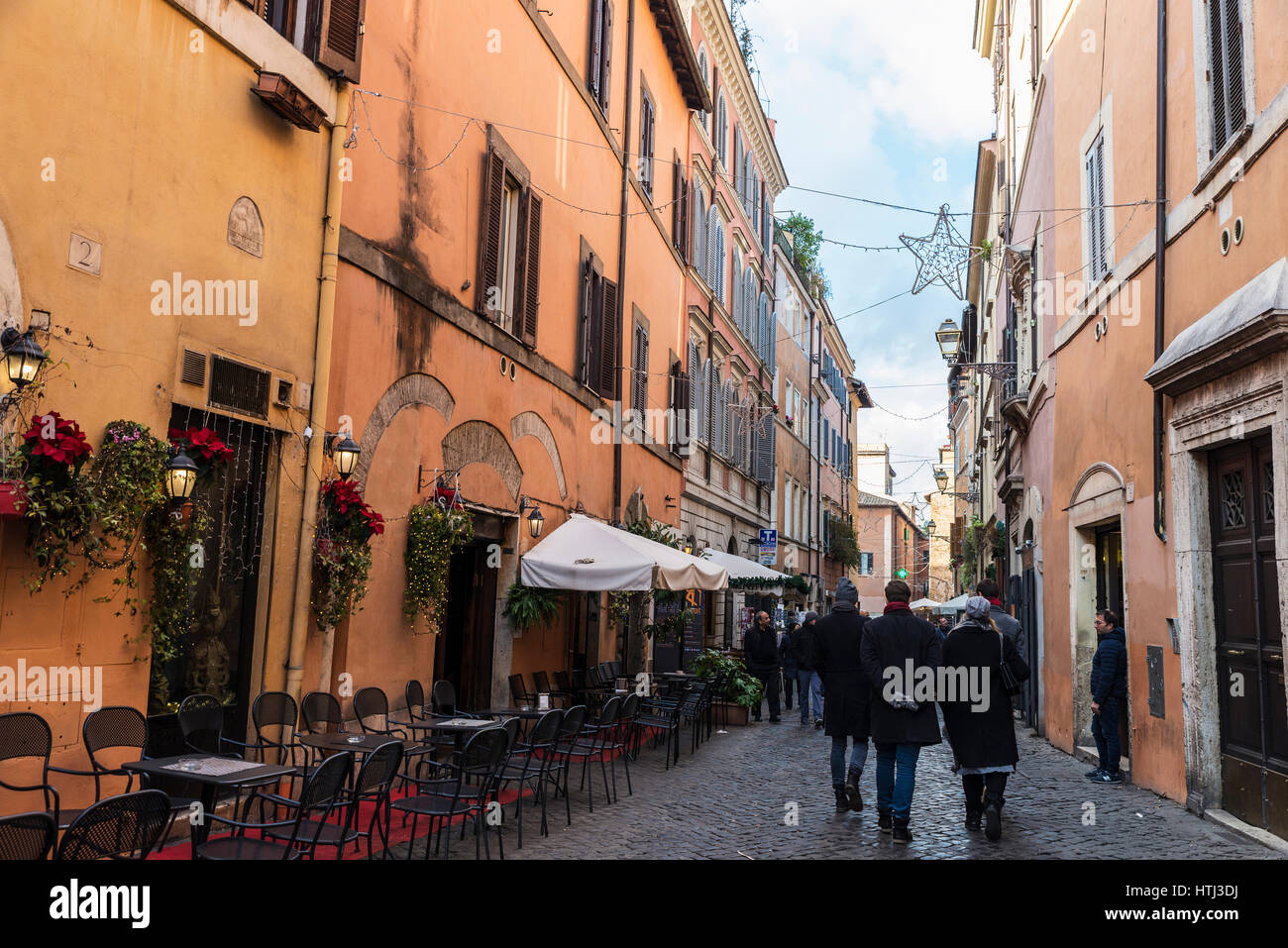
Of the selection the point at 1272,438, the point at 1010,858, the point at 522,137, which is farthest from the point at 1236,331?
the point at 522,137

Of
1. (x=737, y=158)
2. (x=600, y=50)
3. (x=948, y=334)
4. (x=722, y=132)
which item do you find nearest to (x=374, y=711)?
(x=600, y=50)

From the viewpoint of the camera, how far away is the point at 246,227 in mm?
6875

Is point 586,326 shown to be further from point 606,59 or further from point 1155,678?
point 1155,678

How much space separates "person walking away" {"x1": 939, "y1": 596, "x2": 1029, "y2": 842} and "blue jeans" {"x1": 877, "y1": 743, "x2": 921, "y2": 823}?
46cm

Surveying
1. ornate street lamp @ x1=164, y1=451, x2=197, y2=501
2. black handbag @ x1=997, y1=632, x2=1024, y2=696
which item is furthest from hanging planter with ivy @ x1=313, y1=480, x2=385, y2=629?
black handbag @ x1=997, y1=632, x2=1024, y2=696

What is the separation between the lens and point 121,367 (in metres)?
5.78

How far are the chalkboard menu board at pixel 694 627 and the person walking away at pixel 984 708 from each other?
9241mm

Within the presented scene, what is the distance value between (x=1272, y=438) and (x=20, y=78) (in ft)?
25.5

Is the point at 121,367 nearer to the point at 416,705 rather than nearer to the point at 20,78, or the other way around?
the point at 20,78

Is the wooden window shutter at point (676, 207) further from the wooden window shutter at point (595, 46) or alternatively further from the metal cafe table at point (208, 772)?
the metal cafe table at point (208, 772)

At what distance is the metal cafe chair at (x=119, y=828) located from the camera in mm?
3580

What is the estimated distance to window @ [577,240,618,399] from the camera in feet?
Result: 46.0

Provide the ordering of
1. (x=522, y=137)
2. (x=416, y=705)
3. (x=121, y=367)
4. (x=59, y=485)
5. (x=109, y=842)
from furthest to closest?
(x=522, y=137) → (x=416, y=705) → (x=121, y=367) → (x=59, y=485) → (x=109, y=842)

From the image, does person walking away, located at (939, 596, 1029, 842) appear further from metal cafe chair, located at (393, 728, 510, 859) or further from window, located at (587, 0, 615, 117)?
window, located at (587, 0, 615, 117)
